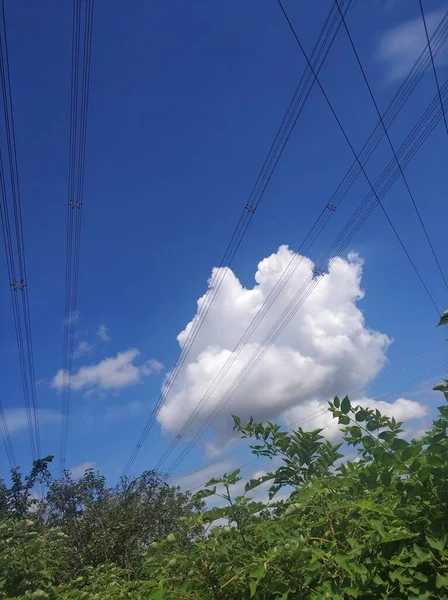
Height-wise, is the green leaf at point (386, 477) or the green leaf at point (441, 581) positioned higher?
the green leaf at point (386, 477)

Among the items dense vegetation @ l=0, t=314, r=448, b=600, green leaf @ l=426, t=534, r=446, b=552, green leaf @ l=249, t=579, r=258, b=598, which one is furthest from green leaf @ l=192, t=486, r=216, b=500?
green leaf @ l=426, t=534, r=446, b=552

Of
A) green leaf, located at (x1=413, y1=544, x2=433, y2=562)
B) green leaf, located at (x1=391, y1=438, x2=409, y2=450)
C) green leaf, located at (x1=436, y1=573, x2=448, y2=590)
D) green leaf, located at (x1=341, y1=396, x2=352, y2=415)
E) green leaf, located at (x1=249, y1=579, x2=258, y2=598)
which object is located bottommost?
green leaf, located at (x1=436, y1=573, x2=448, y2=590)

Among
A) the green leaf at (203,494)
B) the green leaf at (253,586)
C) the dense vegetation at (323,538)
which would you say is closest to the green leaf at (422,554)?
the dense vegetation at (323,538)

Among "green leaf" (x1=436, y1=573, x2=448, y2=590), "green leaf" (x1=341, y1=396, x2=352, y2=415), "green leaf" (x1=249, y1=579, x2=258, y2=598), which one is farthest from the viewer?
"green leaf" (x1=341, y1=396, x2=352, y2=415)

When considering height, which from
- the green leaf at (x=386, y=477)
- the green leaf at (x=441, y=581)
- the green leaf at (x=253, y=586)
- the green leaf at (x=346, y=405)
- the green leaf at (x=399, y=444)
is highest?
the green leaf at (x=346, y=405)

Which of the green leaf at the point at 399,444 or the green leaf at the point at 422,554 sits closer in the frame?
the green leaf at the point at 422,554

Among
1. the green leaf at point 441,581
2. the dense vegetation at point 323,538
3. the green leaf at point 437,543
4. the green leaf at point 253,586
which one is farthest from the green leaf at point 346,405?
the green leaf at point 253,586

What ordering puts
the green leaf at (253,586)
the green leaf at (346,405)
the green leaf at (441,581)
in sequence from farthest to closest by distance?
the green leaf at (346,405)
the green leaf at (253,586)
the green leaf at (441,581)

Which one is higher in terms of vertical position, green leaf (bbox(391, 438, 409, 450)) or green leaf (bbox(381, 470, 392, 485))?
green leaf (bbox(391, 438, 409, 450))

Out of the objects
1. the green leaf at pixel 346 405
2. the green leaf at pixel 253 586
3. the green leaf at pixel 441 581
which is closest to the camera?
the green leaf at pixel 441 581

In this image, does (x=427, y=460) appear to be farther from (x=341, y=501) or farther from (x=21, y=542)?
(x=21, y=542)

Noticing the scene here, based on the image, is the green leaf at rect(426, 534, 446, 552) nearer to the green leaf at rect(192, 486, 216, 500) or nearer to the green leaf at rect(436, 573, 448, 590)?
the green leaf at rect(436, 573, 448, 590)

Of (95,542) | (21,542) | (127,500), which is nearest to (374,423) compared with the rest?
(21,542)

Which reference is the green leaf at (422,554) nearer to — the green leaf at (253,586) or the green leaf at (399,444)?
the green leaf at (399,444)
